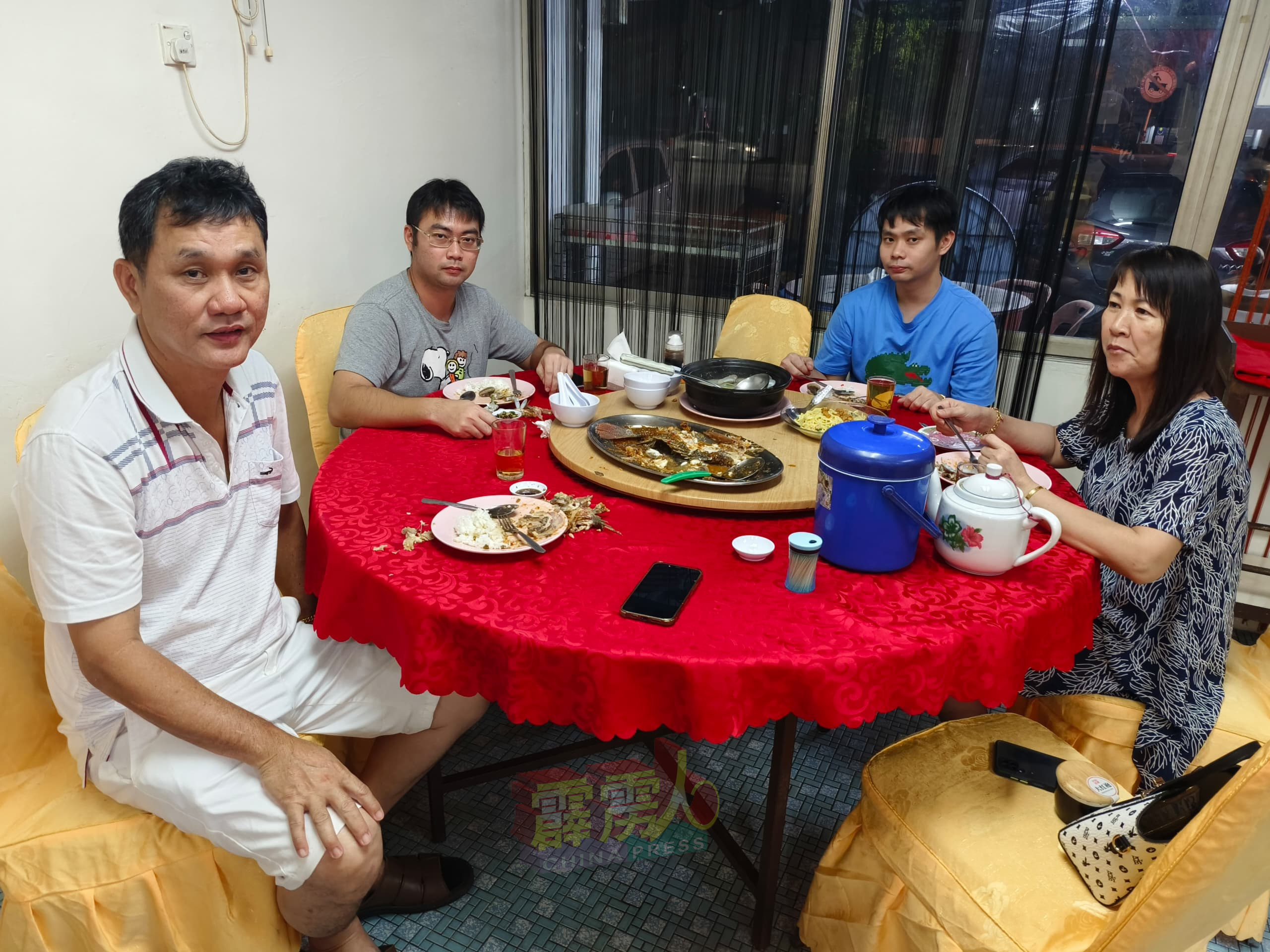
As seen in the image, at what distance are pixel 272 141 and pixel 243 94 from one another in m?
0.16

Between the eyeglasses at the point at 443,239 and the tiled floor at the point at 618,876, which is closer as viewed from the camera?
the tiled floor at the point at 618,876

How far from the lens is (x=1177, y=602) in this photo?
1.51 m

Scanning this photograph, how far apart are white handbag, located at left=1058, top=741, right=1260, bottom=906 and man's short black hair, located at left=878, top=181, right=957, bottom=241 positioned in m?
1.77

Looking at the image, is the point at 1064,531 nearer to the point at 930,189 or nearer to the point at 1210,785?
the point at 1210,785

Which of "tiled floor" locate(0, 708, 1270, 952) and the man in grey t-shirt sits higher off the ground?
the man in grey t-shirt

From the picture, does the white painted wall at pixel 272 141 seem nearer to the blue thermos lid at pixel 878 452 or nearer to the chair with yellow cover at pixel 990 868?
the blue thermos lid at pixel 878 452

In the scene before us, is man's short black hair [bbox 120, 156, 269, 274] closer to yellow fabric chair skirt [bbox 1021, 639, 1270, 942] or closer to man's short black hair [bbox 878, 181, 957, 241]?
yellow fabric chair skirt [bbox 1021, 639, 1270, 942]

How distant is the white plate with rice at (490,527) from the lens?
51.6 inches

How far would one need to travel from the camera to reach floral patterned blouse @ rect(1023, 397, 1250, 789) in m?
1.40

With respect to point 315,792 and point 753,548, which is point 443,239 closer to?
point 753,548

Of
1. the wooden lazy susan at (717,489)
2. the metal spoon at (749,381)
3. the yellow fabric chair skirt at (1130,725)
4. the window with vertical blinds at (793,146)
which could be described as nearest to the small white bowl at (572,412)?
the wooden lazy susan at (717,489)

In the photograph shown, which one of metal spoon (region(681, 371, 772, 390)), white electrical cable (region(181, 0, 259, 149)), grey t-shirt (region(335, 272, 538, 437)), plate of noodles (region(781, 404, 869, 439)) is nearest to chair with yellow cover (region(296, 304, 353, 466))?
grey t-shirt (region(335, 272, 538, 437))

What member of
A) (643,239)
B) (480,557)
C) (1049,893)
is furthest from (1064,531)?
(643,239)

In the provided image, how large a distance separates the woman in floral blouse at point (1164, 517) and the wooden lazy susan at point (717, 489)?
40 centimetres
